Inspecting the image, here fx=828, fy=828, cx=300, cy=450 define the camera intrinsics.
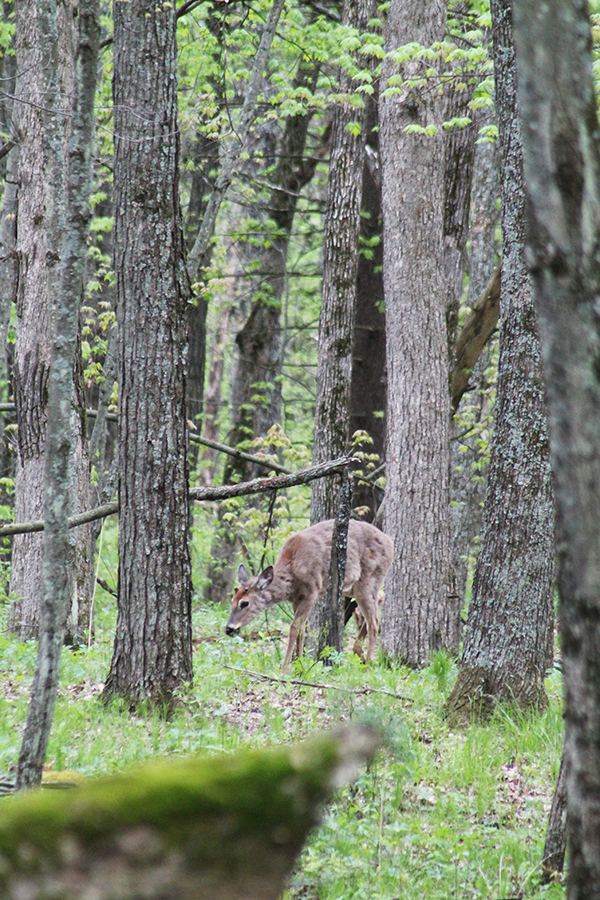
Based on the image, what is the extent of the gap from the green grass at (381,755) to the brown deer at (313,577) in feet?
6.30

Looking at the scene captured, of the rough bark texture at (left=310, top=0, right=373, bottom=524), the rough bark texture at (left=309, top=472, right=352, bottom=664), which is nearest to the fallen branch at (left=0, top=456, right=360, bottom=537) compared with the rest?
the rough bark texture at (left=309, top=472, right=352, bottom=664)

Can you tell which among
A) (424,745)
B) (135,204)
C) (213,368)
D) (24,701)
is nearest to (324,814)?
(424,745)

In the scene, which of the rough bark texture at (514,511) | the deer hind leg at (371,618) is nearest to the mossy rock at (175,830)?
the rough bark texture at (514,511)

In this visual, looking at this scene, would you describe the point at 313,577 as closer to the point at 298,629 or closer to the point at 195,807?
the point at 298,629

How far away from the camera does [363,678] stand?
8.17m

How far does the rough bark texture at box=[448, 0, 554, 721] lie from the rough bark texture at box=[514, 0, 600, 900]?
4.00 m

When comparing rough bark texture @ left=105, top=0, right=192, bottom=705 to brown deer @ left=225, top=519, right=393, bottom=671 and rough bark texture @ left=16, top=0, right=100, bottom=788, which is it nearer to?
rough bark texture @ left=16, top=0, right=100, bottom=788

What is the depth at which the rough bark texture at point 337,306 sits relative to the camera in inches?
449

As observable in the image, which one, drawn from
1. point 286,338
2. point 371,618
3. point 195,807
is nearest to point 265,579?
point 371,618

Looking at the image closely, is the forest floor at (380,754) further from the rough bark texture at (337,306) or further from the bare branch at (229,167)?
the bare branch at (229,167)

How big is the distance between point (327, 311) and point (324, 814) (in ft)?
26.4

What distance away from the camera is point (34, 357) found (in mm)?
10117

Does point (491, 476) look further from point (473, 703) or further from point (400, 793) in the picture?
point (400, 793)

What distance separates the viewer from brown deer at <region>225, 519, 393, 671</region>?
10.5m
